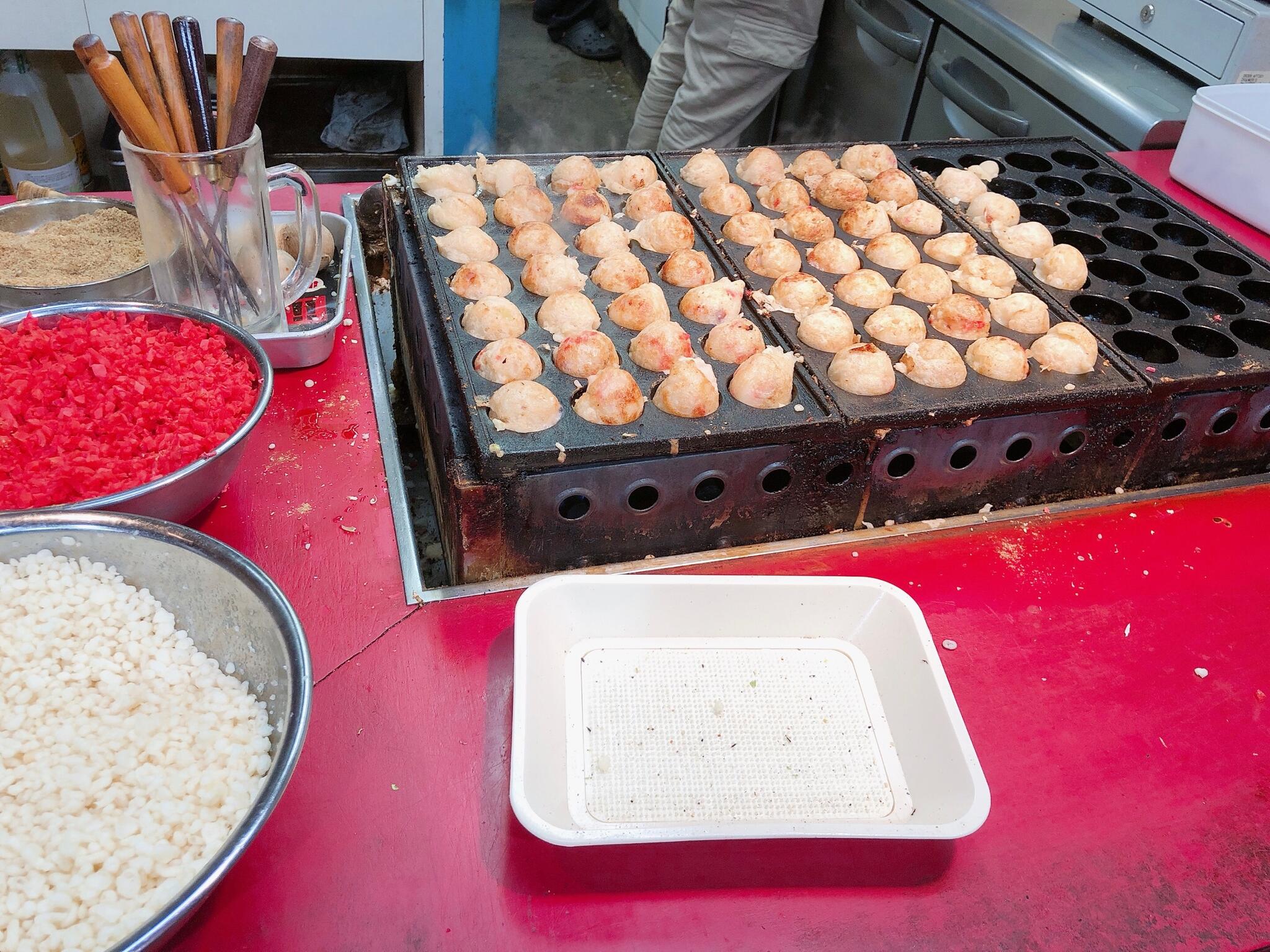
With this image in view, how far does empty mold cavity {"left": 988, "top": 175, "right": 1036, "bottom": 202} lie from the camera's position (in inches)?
84.1

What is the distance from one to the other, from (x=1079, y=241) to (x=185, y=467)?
1.82 m

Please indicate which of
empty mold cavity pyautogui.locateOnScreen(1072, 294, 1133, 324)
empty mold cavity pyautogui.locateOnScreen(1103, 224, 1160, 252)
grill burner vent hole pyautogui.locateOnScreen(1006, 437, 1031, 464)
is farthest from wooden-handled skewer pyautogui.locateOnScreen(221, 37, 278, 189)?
empty mold cavity pyautogui.locateOnScreen(1103, 224, 1160, 252)

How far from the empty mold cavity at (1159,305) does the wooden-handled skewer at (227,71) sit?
164cm

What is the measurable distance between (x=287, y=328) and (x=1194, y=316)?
1.70m

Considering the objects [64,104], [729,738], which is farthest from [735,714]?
[64,104]

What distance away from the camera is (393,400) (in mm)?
1991

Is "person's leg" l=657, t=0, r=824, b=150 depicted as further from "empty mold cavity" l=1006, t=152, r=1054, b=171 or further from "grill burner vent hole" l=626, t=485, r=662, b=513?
"grill burner vent hole" l=626, t=485, r=662, b=513

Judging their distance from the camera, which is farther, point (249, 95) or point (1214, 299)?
point (1214, 299)

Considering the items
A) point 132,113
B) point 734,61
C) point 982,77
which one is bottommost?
point 734,61

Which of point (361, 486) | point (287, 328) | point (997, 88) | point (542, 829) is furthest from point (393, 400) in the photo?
point (997, 88)

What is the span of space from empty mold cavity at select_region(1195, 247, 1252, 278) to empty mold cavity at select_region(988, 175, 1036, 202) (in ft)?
1.29

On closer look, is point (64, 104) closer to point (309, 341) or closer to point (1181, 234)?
point (309, 341)

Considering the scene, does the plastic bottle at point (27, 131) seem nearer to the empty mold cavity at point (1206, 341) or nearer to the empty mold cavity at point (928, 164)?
the empty mold cavity at point (928, 164)

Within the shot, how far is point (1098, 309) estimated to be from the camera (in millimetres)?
1791
